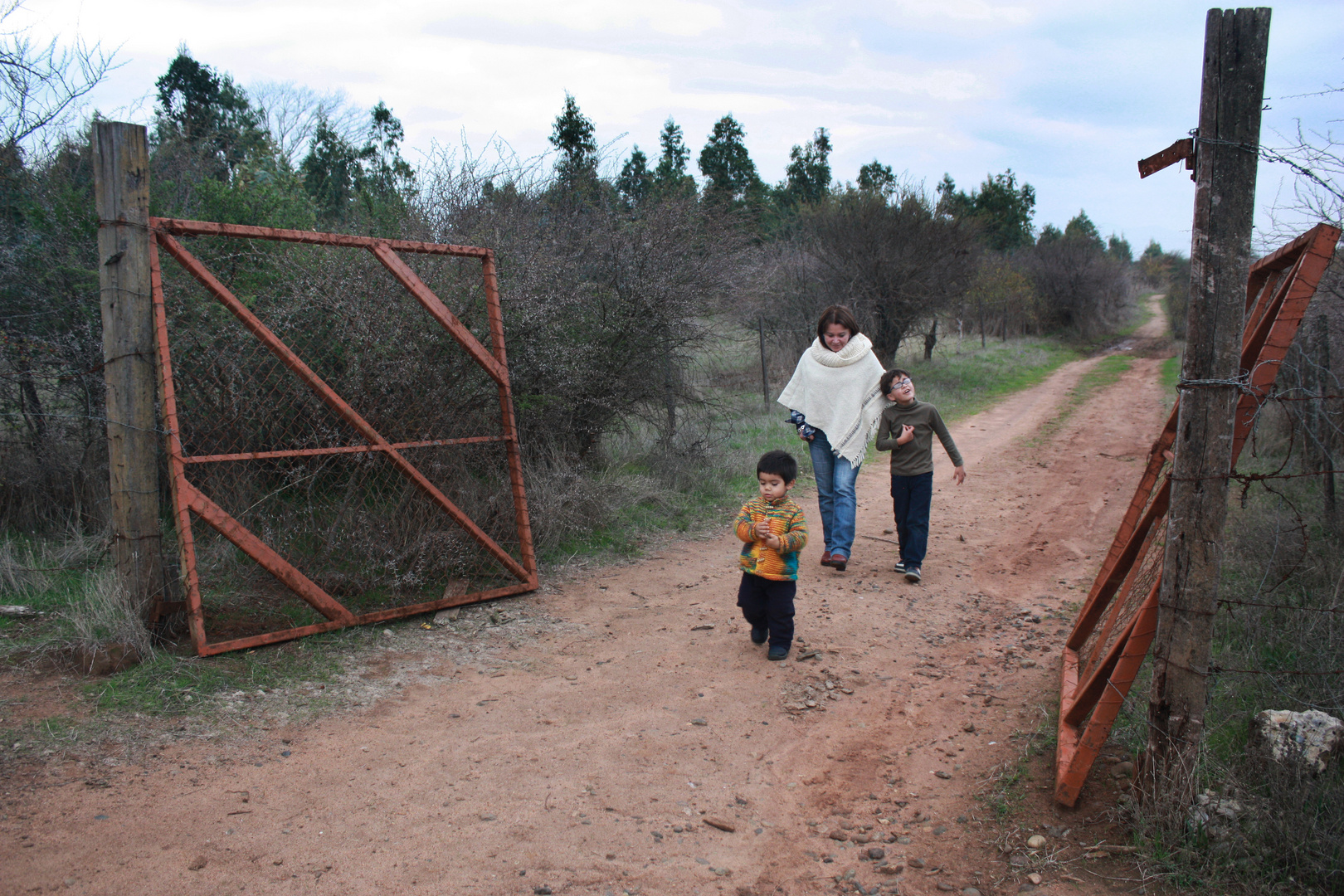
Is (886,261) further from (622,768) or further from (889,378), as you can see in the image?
(622,768)

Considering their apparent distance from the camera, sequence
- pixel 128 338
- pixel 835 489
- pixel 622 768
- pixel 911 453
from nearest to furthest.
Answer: pixel 622 768
pixel 128 338
pixel 911 453
pixel 835 489

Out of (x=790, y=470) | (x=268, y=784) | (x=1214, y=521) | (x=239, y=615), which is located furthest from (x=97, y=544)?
(x=1214, y=521)

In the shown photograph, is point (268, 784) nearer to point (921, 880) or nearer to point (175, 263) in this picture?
point (921, 880)

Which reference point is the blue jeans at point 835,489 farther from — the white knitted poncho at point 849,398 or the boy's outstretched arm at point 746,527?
the boy's outstretched arm at point 746,527

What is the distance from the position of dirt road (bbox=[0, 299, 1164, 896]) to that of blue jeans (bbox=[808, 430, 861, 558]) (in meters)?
0.42

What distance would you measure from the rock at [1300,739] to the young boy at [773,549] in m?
2.13

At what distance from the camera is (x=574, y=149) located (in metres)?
12.5

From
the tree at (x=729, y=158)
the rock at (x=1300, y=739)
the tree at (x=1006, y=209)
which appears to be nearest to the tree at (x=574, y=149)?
the rock at (x=1300, y=739)

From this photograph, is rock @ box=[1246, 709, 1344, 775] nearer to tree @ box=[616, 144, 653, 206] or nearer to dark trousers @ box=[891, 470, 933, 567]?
dark trousers @ box=[891, 470, 933, 567]

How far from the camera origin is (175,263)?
6262 mm

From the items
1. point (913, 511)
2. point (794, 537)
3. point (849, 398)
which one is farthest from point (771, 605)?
point (849, 398)

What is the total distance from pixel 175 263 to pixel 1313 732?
7.18m

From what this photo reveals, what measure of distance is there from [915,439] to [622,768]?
137 inches

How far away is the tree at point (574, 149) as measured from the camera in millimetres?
9891
